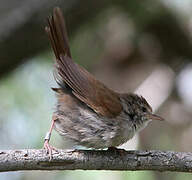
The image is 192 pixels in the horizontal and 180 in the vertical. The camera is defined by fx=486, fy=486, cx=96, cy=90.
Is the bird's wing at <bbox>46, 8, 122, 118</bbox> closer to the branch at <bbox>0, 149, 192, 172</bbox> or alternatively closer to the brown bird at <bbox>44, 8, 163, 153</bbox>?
the brown bird at <bbox>44, 8, 163, 153</bbox>

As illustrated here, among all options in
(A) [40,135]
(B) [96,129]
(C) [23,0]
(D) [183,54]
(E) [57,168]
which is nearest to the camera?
(E) [57,168]

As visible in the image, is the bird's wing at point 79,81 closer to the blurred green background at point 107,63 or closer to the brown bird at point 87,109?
the brown bird at point 87,109

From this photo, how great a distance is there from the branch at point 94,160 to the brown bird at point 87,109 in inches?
9.8

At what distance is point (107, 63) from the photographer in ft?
27.3

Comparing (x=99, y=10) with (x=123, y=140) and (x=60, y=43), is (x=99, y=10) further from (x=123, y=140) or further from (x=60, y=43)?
(x=123, y=140)

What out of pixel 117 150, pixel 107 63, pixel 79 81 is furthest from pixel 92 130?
pixel 107 63

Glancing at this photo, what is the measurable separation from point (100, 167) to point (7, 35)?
9.72 feet

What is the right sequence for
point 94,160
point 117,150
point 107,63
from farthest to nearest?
point 107,63, point 117,150, point 94,160

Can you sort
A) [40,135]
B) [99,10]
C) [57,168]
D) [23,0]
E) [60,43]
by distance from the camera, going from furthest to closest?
[99,10] < [23,0] < [40,135] < [60,43] < [57,168]

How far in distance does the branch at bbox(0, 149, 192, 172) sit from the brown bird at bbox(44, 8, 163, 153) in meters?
0.25

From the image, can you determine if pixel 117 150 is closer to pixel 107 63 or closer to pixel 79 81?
pixel 79 81

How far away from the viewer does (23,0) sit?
21.7ft

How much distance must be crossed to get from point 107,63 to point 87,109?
141 inches

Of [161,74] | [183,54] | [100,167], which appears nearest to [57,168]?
Answer: [100,167]
